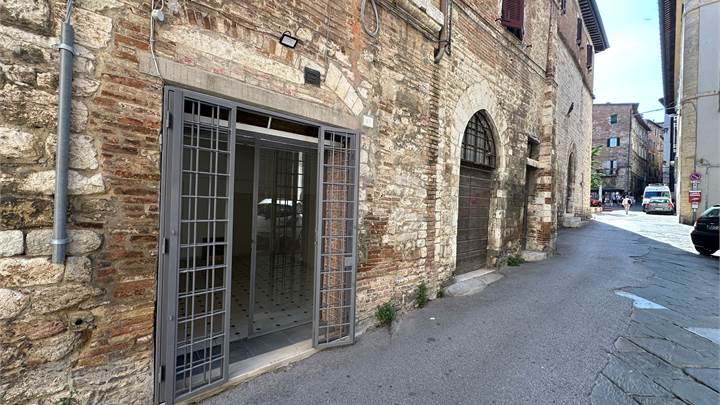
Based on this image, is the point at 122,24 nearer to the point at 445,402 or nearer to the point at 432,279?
the point at 445,402

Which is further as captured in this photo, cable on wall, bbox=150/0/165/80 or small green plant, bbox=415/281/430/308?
small green plant, bbox=415/281/430/308

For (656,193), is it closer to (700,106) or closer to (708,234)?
(700,106)

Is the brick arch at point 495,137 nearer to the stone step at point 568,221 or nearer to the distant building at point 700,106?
the stone step at point 568,221

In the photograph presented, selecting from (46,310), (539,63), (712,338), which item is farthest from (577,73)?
(46,310)

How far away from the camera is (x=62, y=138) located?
6.92ft

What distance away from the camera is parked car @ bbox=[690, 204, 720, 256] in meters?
8.55

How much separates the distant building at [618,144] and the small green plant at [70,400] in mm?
46542

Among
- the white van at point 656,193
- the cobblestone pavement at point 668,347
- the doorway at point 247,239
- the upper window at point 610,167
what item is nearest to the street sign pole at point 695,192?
the white van at point 656,193

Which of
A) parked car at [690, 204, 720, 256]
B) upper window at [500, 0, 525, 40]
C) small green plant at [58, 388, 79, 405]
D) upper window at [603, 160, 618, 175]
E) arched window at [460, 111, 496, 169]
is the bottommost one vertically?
small green plant at [58, 388, 79, 405]

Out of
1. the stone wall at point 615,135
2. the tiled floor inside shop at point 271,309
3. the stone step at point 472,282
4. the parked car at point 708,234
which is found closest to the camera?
the tiled floor inside shop at point 271,309

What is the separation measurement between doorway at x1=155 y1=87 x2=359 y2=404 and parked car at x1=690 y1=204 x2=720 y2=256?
33.7 feet

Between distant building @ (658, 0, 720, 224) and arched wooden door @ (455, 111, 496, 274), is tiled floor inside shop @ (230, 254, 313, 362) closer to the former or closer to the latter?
arched wooden door @ (455, 111, 496, 274)

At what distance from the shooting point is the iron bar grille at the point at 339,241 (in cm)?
382

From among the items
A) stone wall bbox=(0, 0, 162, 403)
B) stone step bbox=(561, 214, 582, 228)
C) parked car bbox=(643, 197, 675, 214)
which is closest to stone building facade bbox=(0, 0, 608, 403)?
stone wall bbox=(0, 0, 162, 403)
